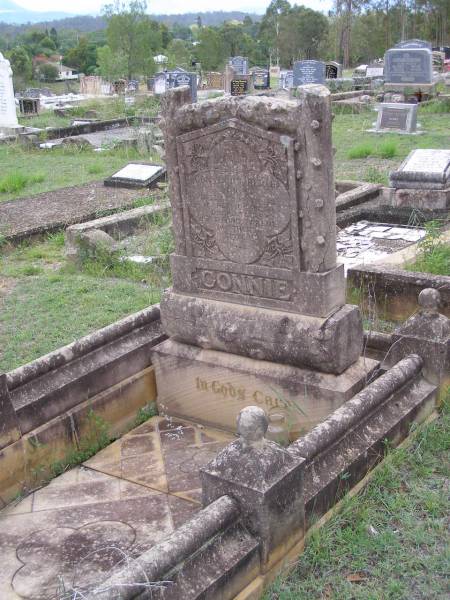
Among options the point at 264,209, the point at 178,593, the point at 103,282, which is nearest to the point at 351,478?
the point at 178,593

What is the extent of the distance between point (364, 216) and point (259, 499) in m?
7.25

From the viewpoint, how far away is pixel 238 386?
15.0ft

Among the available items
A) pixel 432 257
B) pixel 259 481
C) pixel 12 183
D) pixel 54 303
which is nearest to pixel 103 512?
pixel 259 481

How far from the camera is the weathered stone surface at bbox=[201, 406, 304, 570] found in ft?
9.86

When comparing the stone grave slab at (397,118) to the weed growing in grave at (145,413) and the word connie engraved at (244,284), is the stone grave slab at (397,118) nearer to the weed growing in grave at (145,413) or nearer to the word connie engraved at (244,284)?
the word connie engraved at (244,284)

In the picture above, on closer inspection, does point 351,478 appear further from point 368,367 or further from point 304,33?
point 304,33

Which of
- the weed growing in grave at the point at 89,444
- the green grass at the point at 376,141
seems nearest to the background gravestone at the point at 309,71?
the green grass at the point at 376,141

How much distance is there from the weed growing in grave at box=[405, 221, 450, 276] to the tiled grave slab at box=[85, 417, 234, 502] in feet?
9.43

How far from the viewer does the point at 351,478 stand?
3611 mm

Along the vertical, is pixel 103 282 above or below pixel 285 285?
below

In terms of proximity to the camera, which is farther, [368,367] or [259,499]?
[368,367]

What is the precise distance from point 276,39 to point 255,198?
5739 centimetres

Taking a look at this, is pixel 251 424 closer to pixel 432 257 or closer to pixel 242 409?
pixel 242 409

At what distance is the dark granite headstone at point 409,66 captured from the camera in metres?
21.5
